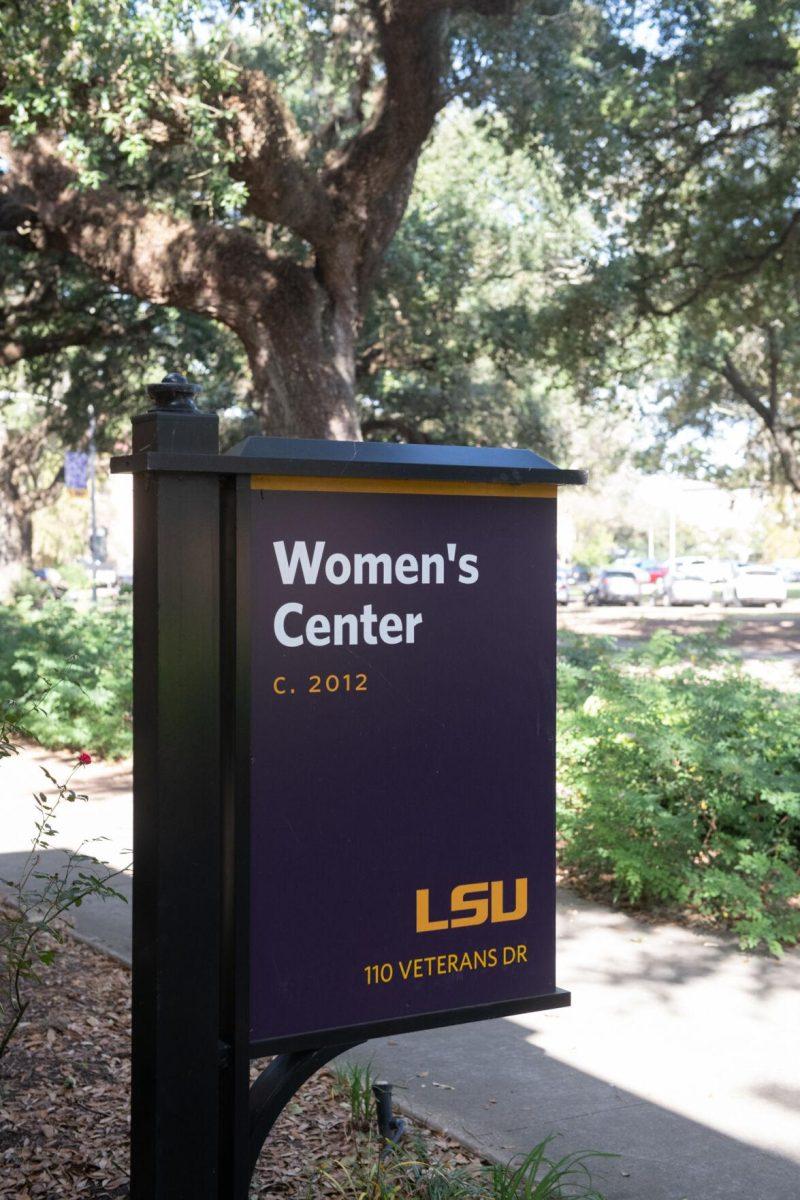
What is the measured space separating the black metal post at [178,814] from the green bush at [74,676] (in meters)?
7.71

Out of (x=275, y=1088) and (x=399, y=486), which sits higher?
(x=399, y=486)

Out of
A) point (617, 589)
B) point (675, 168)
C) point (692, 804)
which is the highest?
point (675, 168)

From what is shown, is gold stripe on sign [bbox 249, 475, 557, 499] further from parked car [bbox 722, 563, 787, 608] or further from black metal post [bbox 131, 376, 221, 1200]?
parked car [bbox 722, 563, 787, 608]

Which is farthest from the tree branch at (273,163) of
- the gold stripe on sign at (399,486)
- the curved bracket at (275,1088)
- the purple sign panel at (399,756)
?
the curved bracket at (275,1088)

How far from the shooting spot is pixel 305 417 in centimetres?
1310

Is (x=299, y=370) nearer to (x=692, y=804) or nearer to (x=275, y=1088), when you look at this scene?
(x=692, y=804)

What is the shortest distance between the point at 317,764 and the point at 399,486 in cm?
63

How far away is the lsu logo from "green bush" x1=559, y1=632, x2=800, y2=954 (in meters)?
3.32

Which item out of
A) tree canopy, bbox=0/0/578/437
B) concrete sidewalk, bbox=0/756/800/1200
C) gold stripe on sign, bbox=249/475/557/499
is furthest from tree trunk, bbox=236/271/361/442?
gold stripe on sign, bbox=249/475/557/499

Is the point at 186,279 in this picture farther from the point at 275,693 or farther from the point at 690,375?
the point at 690,375

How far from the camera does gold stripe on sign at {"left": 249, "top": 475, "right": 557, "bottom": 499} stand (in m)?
2.60

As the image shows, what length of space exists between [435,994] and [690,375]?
3411cm

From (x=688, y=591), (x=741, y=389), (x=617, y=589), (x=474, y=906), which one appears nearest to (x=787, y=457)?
(x=741, y=389)

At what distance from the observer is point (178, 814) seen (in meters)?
2.53
